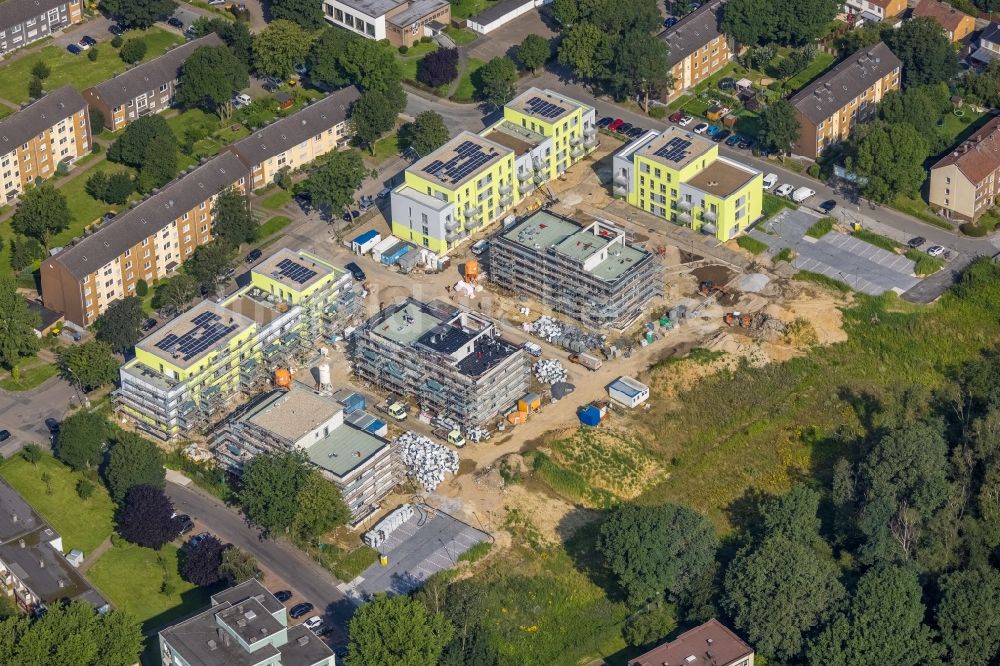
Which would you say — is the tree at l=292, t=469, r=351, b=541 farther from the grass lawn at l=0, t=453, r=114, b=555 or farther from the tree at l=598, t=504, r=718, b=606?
the tree at l=598, t=504, r=718, b=606

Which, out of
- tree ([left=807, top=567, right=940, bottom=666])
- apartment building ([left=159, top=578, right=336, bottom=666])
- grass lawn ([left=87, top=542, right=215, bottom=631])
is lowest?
grass lawn ([left=87, top=542, right=215, bottom=631])

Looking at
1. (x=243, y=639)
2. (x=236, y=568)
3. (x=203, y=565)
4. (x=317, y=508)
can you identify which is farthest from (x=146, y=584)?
(x=243, y=639)

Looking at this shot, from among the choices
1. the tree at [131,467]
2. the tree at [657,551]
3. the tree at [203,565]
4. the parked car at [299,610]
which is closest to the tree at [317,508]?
the parked car at [299,610]

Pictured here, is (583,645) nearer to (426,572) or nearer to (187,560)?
(426,572)

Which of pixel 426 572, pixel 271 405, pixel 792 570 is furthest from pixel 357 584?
pixel 792 570

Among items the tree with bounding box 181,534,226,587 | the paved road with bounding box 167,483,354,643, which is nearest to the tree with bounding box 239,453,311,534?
the paved road with bounding box 167,483,354,643

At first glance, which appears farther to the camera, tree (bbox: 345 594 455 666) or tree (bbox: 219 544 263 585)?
tree (bbox: 219 544 263 585)
